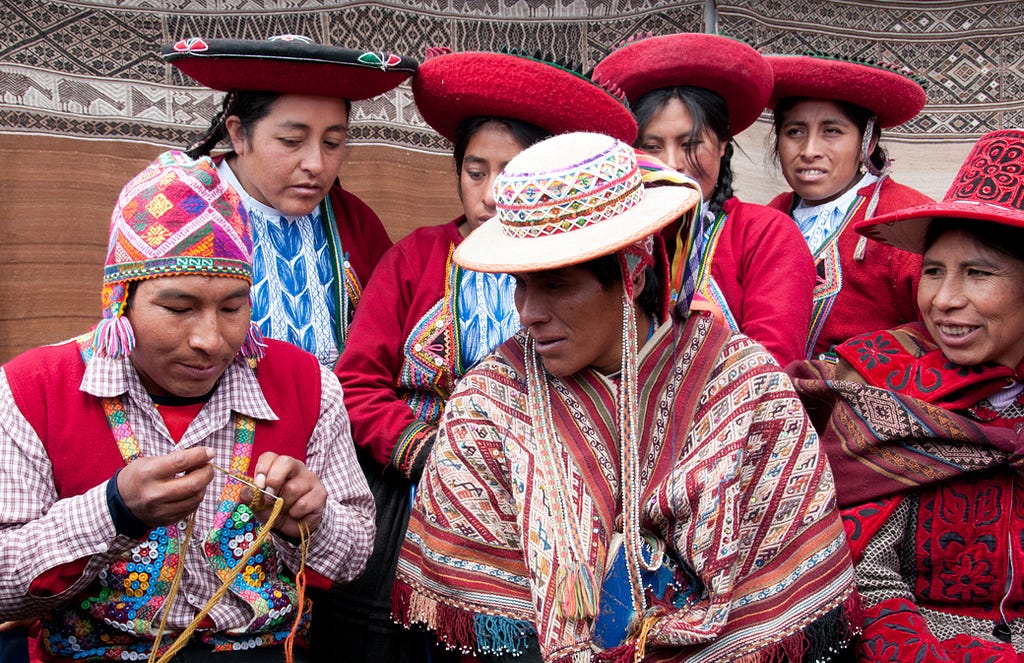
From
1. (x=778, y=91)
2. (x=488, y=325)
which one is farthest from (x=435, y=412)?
(x=778, y=91)

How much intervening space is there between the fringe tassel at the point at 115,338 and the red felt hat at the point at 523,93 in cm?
136

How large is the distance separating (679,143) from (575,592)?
74.5 inches

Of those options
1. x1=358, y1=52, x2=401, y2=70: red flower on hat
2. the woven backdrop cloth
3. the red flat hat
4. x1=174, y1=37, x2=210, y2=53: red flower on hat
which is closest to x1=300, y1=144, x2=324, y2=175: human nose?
x1=358, y1=52, x2=401, y2=70: red flower on hat

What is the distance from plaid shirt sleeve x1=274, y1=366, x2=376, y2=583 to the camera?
2600mm

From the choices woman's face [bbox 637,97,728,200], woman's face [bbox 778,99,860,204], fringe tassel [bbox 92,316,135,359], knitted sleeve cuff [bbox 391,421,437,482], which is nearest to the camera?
fringe tassel [bbox 92,316,135,359]

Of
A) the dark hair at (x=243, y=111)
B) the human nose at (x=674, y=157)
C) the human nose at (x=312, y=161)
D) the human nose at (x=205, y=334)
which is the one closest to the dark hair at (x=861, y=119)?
the human nose at (x=674, y=157)

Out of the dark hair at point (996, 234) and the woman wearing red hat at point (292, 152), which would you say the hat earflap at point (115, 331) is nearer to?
the woman wearing red hat at point (292, 152)

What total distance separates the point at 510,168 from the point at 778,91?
2.06 meters

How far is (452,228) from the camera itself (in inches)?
140

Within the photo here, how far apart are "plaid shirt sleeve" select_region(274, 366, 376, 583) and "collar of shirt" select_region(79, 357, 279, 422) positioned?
0.52 feet

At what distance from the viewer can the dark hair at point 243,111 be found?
11.3 ft

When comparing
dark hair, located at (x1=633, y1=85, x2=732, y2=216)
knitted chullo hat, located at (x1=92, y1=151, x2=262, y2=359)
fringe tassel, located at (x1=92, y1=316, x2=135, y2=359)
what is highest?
dark hair, located at (x1=633, y1=85, x2=732, y2=216)

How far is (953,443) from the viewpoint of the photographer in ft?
9.39

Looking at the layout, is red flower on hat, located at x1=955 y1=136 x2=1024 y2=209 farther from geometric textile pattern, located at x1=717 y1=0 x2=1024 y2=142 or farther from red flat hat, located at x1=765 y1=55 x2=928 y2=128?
geometric textile pattern, located at x1=717 y1=0 x2=1024 y2=142
